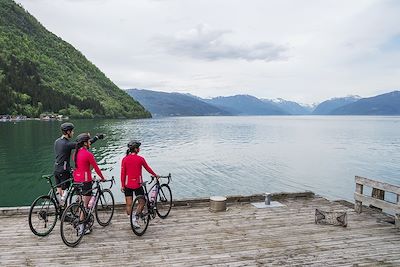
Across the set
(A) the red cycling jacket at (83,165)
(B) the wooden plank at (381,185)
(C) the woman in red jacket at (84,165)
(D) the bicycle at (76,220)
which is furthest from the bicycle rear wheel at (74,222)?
(B) the wooden plank at (381,185)

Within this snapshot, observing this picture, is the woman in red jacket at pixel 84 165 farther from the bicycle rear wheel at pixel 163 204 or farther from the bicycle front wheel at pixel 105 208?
the bicycle rear wheel at pixel 163 204

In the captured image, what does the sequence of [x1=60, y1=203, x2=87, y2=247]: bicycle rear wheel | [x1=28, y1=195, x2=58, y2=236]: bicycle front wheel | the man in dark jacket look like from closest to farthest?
[x1=60, y1=203, x2=87, y2=247]: bicycle rear wheel → [x1=28, y1=195, x2=58, y2=236]: bicycle front wheel → the man in dark jacket

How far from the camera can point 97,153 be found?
5128 cm

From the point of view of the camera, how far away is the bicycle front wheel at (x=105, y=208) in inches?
402

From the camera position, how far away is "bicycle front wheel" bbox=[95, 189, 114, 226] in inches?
402

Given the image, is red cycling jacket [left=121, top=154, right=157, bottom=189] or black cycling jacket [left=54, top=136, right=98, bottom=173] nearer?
red cycling jacket [left=121, top=154, right=157, bottom=189]

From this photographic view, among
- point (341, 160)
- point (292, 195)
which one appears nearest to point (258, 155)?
point (341, 160)

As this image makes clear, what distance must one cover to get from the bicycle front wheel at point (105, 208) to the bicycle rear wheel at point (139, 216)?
1316mm

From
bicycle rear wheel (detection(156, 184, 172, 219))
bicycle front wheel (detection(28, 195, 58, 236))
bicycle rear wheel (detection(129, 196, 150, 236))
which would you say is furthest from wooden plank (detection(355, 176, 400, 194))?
bicycle front wheel (detection(28, 195, 58, 236))

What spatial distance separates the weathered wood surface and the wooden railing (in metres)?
0.47

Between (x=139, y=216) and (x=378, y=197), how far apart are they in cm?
835

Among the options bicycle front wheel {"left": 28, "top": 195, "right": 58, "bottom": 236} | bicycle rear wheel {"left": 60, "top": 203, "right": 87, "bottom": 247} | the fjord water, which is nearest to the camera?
bicycle rear wheel {"left": 60, "top": 203, "right": 87, "bottom": 247}

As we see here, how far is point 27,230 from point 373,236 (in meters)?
10.1

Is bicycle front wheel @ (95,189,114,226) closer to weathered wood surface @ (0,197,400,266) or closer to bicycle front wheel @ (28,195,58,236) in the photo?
weathered wood surface @ (0,197,400,266)
